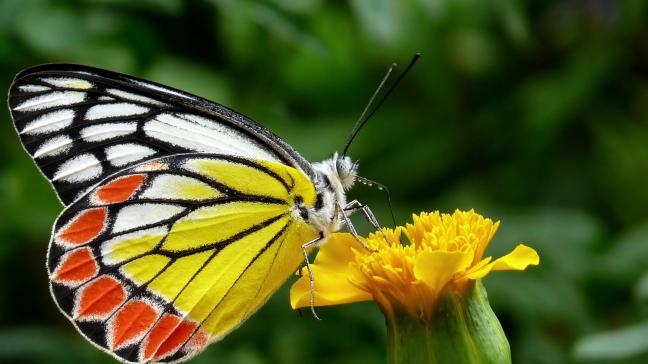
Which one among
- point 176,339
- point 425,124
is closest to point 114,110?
point 176,339

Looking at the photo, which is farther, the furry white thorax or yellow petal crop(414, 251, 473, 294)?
the furry white thorax

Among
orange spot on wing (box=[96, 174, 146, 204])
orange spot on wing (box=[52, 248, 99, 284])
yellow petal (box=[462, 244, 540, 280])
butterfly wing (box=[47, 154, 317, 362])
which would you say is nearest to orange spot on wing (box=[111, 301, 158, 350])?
butterfly wing (box=[47, 154, 317, 362])

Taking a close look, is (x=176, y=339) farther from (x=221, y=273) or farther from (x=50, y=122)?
(x=50, y=122)

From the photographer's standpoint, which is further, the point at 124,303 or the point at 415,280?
the point at 124,303

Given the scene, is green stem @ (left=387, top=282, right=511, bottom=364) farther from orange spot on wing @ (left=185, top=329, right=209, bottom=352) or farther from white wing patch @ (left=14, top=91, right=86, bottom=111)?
white wing patch @ (left=14, top=91, right=86, bottom=111)

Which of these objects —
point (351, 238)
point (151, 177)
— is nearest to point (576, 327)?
point (351, 238)

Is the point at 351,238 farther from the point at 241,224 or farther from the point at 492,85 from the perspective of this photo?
the point at 492,85

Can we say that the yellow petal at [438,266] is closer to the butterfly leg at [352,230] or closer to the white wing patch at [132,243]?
the butterfly leg at [352,230]
